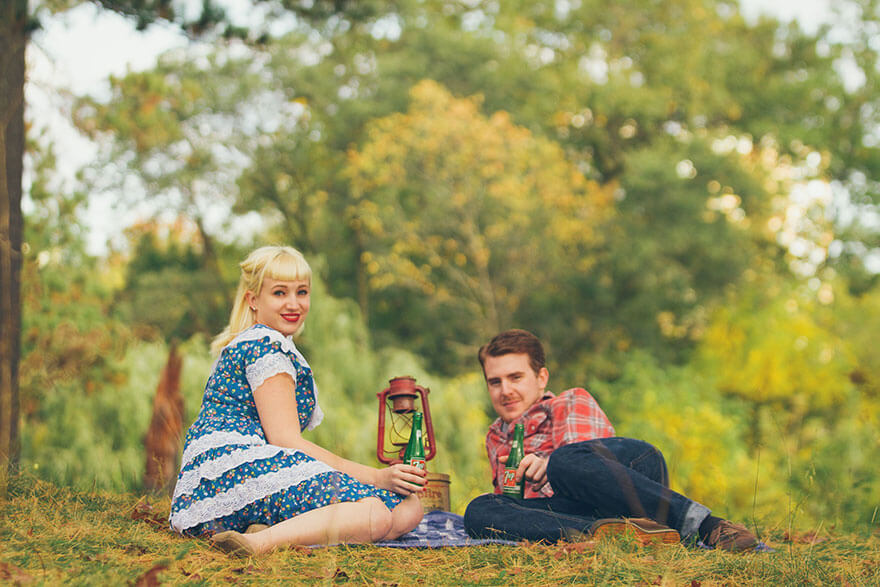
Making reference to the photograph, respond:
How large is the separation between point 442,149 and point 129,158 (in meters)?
8.43

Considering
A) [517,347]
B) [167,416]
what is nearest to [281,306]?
[517,347]

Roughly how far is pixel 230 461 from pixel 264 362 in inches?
17.2

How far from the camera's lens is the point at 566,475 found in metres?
3.70

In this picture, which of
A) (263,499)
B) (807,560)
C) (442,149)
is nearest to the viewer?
(807,560)

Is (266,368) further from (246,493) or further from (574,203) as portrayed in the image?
(574,203)

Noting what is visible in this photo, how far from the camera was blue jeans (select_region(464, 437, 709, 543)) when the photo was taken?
3494 mm

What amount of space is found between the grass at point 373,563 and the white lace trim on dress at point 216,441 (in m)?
0.35

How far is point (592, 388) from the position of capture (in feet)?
64.6

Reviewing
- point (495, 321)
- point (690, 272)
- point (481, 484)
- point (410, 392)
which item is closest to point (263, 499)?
point (410, 392)

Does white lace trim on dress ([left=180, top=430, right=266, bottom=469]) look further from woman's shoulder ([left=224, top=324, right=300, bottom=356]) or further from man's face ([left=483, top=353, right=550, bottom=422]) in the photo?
man's face ([left=483, top=353, right=550, bottom=422])

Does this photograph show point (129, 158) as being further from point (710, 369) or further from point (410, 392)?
point (410, 392)

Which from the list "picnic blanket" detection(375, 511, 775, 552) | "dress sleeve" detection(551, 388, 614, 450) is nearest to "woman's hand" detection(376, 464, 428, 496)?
"picnic blanket" detection(375, 511, 775, 552)

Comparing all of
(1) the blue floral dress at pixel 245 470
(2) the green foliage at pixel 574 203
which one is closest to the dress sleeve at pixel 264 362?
(1) the blue floral dress at pixel 245 470

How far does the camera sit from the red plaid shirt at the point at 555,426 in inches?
159
